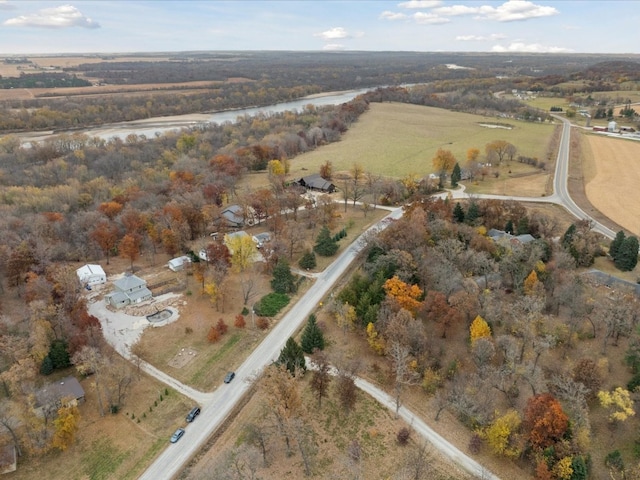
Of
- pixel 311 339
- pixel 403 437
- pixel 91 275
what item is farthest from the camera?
pixel 91 275

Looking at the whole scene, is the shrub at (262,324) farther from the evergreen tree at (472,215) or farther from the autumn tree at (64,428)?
the evergreen tree at (472,215)

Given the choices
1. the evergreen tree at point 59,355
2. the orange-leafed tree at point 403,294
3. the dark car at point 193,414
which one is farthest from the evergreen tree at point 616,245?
the evergreen tree at point 59,355

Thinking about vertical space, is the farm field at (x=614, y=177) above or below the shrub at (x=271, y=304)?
above

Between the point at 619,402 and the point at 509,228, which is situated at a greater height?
the point at 509,228

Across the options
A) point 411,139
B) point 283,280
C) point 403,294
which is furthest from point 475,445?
point 411,139

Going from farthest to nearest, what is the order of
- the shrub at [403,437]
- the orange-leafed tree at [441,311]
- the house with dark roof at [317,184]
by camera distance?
the house with dark roof at [317,184]
the orange-leafed tree at [441,311]
the shrub at [403,437]

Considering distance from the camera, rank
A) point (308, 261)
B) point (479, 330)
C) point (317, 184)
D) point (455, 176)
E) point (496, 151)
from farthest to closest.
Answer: point (496, 151) → point (455, 176) → point (317, 184) → point (308, 261) → point (479, 330)

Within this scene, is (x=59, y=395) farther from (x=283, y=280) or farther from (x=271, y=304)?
(x=283, y=280)

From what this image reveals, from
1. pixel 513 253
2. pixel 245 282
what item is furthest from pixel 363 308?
pixel 513 253
